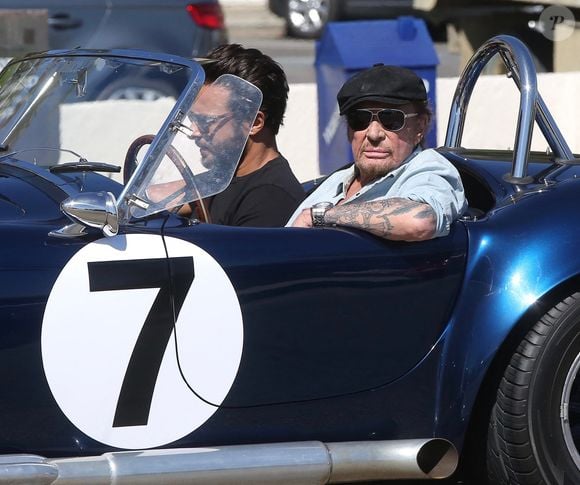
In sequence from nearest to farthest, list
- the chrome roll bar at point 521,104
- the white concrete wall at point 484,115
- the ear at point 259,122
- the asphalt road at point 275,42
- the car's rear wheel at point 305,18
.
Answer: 1. the chrome roll bar at point 521,104
2. the ear at point 259,122
3. the white concrete wall at point 484,115
4. the asphalt road at point 275,42
5. the car's rear wheel at point 305,18

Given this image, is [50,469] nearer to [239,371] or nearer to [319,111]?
[239,371]

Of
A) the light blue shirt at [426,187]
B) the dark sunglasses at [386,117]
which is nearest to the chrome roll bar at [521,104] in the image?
the light blue shirt at [426,187]

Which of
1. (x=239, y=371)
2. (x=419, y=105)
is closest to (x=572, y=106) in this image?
(x=419, y=105)

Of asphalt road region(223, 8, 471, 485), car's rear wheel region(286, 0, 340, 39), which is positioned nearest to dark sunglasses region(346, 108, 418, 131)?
asphalt road region(223, 8, 471, 485)

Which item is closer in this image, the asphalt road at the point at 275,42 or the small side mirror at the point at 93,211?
the small side mirror at the point at 93,211

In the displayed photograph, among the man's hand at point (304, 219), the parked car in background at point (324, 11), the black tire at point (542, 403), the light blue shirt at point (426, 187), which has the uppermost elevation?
the parked car in background at point (324, 11)

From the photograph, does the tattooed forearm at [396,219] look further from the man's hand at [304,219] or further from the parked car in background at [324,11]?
the parked car in background at [324,11]

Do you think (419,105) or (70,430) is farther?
(419,105)

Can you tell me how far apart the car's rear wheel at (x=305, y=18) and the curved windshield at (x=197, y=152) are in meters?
14.1

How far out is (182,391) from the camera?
3.31 m

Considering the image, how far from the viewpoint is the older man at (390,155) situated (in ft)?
11.8

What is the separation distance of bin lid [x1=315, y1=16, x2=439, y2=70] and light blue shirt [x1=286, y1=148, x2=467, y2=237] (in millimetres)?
4754

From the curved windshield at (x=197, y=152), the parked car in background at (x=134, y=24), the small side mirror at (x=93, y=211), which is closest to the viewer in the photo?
the small side mirror at (x=93, y=211)

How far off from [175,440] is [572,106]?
611 centimetres
